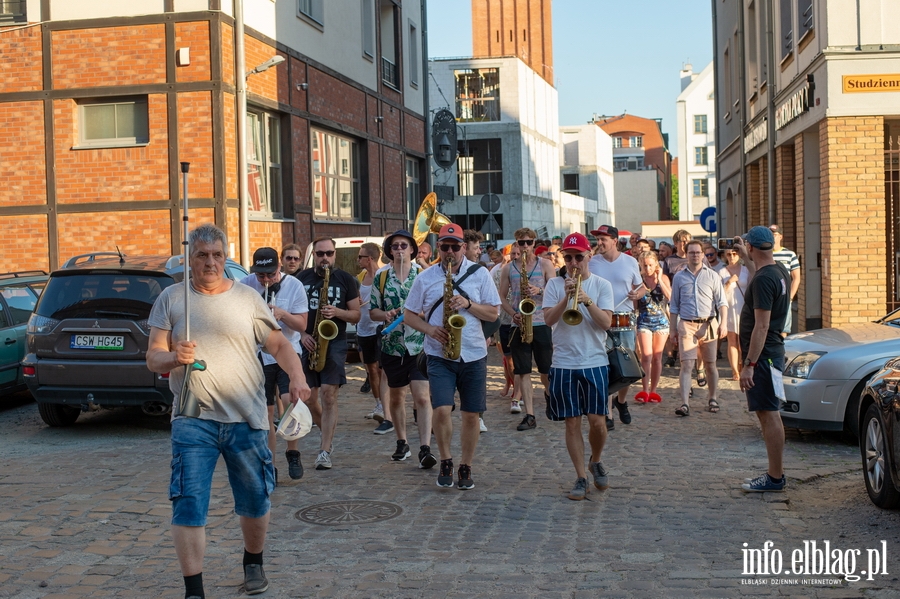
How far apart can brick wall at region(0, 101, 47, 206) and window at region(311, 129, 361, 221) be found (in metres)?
5.81

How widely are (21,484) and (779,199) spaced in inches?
586

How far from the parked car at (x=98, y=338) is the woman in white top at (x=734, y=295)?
23.5 feet

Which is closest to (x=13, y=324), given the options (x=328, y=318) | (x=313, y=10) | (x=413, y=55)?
(x=328, y=318)

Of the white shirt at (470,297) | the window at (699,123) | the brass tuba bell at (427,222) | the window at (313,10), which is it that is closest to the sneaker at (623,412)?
the brass tuba bell at (427,222)

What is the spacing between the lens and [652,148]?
112 meters

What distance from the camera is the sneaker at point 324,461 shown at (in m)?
8.29

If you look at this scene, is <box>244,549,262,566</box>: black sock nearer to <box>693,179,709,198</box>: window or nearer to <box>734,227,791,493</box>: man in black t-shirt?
<box>734,227,791,493</box>: man in black t-shirt

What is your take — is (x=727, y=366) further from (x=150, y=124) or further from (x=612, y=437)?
(x=150, y=124)

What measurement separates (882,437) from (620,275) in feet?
12.4

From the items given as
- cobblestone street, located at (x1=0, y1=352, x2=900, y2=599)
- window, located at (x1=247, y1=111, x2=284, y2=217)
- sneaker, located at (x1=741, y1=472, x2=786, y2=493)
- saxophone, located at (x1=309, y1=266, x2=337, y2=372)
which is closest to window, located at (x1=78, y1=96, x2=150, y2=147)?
window, located at (x1=247, y1=111, x2=284, y2=217)

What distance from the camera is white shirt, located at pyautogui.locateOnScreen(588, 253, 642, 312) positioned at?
389 inches

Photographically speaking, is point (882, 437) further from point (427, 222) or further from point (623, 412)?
point (427, 222)

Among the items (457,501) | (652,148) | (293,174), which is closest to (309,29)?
(293,174)

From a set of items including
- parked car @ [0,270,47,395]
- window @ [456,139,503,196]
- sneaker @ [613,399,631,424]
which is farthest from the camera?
window @ [456,139,503,196]
